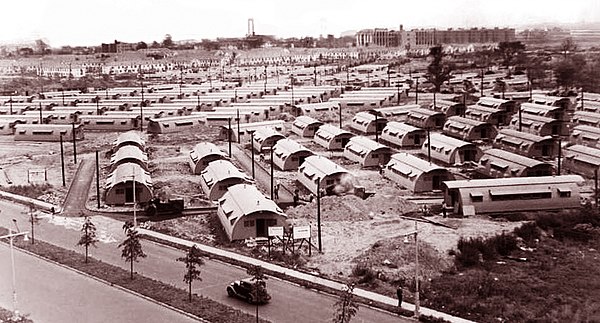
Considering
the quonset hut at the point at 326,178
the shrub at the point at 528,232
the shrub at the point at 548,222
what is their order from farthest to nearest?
the quonset hut at the point at 326,178 < the shrub at the point at 548,222 < the shrub at the point at 528,232

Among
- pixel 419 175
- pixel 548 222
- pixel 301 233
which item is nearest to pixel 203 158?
pixel 419 175

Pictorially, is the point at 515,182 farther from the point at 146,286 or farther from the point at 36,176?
the point at 36,176

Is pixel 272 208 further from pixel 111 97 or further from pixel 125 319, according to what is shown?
pixel 111 97

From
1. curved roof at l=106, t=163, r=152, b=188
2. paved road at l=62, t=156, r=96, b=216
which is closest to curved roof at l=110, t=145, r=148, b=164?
paved road at l=62, t=156, r=96, b=216

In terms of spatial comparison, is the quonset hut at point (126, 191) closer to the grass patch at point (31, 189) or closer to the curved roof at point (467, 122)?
the grass patch at point (31, 189)

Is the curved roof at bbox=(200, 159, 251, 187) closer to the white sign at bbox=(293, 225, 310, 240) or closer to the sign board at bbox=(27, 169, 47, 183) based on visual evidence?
the white sign at bbox=(293, 225, 310, 240)

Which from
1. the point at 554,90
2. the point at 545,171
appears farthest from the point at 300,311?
the point at 554,90

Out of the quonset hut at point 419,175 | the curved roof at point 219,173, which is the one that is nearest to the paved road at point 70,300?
the curved roof at point 219,173
